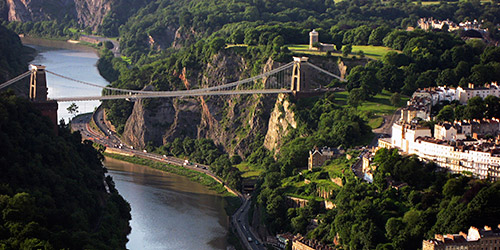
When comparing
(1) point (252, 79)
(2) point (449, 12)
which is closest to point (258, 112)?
(1) point (252, 79)

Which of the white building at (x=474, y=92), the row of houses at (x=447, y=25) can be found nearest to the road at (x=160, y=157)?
the white building at (x=474, y=92)

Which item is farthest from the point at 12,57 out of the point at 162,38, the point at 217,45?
the point at 217,45

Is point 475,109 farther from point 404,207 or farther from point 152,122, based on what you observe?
point 152,122

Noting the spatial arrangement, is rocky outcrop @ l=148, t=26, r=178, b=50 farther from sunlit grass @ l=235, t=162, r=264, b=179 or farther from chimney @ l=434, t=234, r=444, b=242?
chimney @ l=434, t=234, r=444, b=242

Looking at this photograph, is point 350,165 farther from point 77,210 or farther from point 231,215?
point 77,210

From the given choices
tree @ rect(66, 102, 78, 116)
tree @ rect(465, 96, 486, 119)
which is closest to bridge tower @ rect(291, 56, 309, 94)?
tree @ rect(465, 96, 486, 119)

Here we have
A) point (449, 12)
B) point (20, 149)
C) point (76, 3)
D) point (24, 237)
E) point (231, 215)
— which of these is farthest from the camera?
point (76, 3)
